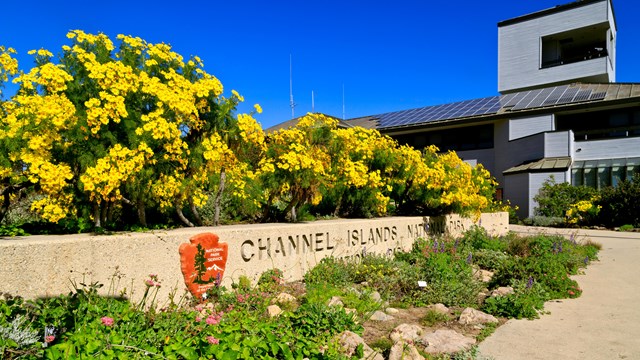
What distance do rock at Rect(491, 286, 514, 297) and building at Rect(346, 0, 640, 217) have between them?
663 inches

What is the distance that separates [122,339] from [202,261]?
2.22 m

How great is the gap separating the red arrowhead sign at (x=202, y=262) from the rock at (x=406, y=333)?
2.12 m

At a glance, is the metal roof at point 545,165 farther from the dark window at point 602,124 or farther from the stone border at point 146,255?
the stone border at point 146,255

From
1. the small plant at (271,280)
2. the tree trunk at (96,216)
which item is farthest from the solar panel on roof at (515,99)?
the tree trunk at (96,216)

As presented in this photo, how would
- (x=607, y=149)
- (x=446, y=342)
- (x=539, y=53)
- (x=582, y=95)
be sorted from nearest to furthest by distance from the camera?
1. (x=446, y=342)
2. (x=607, y=149)
3. (x=582, y=95)
4. (x=539, y=53)

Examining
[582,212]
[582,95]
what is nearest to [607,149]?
[582,95]

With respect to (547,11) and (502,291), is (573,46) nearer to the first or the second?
(547,11)

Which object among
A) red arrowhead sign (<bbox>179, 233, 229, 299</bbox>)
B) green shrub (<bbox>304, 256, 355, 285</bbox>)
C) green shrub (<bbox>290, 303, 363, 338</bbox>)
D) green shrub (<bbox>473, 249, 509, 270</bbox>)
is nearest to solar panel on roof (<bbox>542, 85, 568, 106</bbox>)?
green shrub (<bbox>473, 249, 509, 270</bbox>)

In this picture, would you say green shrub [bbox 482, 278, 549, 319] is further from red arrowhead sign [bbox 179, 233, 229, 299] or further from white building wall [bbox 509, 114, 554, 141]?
white building wall [bbox 509, 114, 554, 141]

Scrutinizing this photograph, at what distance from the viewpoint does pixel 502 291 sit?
602cm

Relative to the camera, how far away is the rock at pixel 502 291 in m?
5.85

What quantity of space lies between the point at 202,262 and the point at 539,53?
29581 mm

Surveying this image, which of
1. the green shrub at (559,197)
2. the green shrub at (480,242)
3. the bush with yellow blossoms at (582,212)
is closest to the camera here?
the green shrub at (480,242)

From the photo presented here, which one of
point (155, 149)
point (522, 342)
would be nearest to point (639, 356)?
point (522, 342)
